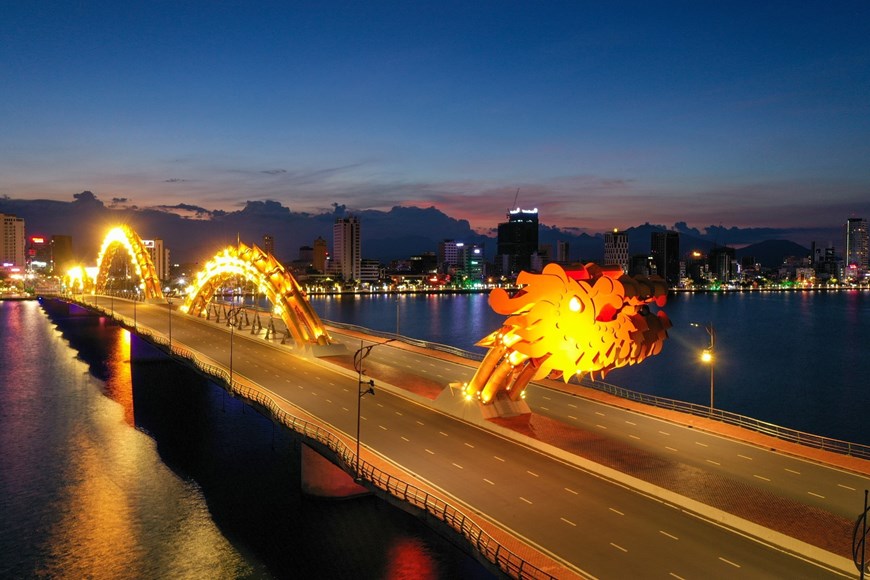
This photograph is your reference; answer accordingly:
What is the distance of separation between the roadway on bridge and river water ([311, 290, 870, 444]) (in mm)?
30656

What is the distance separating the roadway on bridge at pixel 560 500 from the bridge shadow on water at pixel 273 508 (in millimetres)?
3851

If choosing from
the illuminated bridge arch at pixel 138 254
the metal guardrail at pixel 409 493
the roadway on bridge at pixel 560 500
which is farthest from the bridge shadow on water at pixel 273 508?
the illuminated bridge arch at pixel 138 254

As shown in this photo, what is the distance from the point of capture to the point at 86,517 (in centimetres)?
3344

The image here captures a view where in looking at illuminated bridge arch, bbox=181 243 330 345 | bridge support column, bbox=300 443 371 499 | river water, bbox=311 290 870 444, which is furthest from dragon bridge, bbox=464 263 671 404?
river water, bbox=311 290 870 444

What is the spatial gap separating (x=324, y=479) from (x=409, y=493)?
11.4 meters

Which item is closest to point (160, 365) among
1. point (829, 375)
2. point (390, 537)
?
point (390, 537)

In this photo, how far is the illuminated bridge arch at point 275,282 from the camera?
6138cm

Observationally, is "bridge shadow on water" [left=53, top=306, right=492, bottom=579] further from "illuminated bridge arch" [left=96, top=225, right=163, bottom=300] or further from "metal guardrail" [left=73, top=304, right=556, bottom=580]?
"illuminated bridge arch" [left=96, top=225, right=163, bottom=300]

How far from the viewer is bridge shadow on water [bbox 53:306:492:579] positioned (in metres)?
28.1

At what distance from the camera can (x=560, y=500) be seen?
936 inches

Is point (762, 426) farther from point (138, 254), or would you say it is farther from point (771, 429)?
point (138, 254)

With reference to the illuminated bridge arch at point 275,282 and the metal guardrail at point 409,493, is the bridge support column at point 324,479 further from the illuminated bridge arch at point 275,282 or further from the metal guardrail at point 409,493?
the illuminated bridge arch at point 275,282

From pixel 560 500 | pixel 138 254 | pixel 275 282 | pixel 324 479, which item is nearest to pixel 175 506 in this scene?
pixel 324 479

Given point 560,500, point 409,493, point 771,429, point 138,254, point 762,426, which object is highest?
point 138,254
